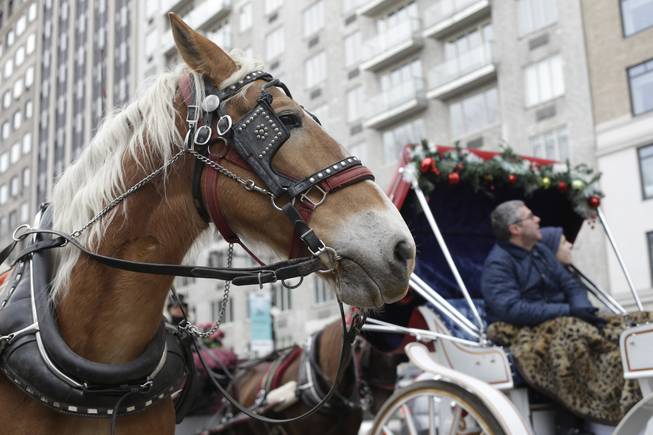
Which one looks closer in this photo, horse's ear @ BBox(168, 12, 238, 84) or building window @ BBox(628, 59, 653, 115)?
horse's ear @ BBox(168, 12, 238, 84)

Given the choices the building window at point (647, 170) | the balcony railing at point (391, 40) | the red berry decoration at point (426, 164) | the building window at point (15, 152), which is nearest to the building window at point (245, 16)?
the balcony railing at point (391, 40)

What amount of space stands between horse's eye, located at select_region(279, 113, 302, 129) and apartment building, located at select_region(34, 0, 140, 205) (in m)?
42.8

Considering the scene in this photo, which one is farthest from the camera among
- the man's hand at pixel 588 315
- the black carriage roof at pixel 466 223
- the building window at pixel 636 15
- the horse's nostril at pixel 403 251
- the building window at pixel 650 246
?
the building window at pixel 636 15

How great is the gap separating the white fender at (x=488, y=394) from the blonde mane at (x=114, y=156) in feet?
7.66

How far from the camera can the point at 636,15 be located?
813 inches

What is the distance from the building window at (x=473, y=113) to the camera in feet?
80.5

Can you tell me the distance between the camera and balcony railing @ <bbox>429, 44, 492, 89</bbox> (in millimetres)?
24361

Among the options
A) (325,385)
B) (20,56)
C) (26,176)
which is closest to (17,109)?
(20,56)

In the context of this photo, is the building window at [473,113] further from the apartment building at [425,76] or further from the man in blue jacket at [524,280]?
the man in blue jacket at [524,280]

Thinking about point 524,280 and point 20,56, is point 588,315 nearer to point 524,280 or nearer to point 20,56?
point 524,280

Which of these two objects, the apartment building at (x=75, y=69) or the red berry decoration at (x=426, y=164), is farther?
the apartment building at (x=75, y=69)

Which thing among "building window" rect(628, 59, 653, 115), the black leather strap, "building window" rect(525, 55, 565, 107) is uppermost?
"building window" rect(525, 55, 565, 107)

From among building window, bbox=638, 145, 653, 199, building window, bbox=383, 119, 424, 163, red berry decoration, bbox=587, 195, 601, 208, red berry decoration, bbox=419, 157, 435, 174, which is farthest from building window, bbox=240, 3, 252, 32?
red berry decoration, bbox=419, 157, 435, 174

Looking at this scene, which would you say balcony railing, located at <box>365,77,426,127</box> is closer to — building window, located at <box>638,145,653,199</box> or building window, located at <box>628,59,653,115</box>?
building window, located at <box>628,59,653,115</box>
